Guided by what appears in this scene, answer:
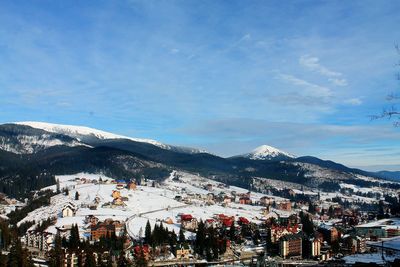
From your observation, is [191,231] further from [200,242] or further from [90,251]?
[90,251]

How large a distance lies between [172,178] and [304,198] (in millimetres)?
52356

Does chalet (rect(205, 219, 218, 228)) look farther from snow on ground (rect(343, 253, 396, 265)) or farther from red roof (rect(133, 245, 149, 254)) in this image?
snow on ground (rect(343, 253, 396, 265))

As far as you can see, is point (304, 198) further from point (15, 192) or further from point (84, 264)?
point (84, 264)

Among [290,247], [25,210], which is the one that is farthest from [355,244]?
[25,210]

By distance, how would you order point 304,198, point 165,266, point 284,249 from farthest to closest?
point 304,198
point 284,249
point 165,266

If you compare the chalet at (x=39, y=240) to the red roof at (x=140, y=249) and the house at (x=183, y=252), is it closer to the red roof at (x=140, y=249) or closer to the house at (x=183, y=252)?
the red roof at (x=140, y=249)

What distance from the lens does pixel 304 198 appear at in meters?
161

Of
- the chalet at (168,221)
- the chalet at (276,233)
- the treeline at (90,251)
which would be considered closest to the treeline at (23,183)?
the chalet at (168,221)

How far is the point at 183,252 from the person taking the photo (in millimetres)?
60594

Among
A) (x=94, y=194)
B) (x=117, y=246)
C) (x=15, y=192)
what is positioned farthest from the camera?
(x=15, y=192)

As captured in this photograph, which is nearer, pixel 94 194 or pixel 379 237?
pixel 379 237

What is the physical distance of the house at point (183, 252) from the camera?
59.9 m

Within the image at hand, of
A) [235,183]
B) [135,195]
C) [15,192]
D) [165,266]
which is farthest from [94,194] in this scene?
[235,183]

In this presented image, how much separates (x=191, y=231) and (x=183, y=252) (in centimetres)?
1783
